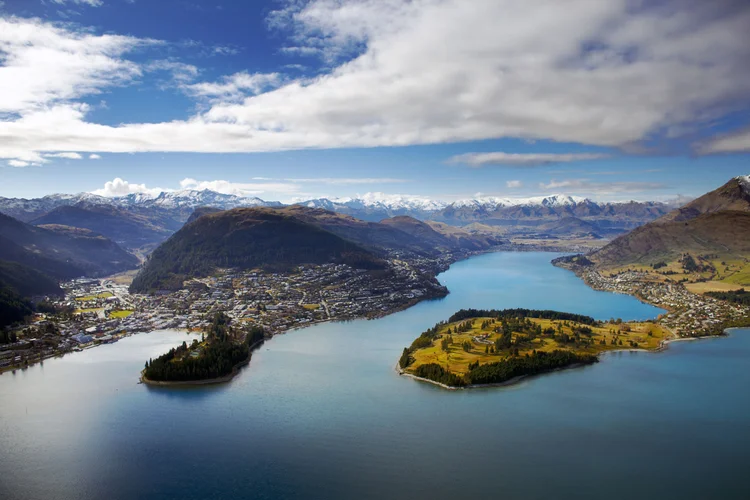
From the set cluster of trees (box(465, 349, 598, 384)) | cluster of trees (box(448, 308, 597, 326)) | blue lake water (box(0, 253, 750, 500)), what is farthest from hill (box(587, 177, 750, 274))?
cluster of trees (box(465, 349, 598, 384))

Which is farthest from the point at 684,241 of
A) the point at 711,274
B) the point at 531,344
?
the point at 531,344

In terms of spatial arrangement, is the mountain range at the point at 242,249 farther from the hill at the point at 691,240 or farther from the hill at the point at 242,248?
the hill at the point at 691,240

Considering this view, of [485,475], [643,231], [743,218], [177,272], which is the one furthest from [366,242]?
[485,475]

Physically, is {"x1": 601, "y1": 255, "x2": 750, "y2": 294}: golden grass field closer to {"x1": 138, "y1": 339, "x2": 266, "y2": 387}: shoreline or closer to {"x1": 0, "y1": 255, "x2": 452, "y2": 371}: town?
{"x1": 0, "y1": 255, "x2": 452, "y2": 371}: town

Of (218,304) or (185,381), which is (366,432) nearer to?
(185,381)

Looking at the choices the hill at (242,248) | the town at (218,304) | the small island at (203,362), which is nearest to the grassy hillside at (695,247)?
the town at (218,304)

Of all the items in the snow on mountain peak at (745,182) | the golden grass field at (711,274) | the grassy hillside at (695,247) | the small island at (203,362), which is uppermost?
the snow on mountain peak at (745,182)

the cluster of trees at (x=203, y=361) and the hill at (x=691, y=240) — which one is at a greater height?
the hill at (x=691, y=240)
